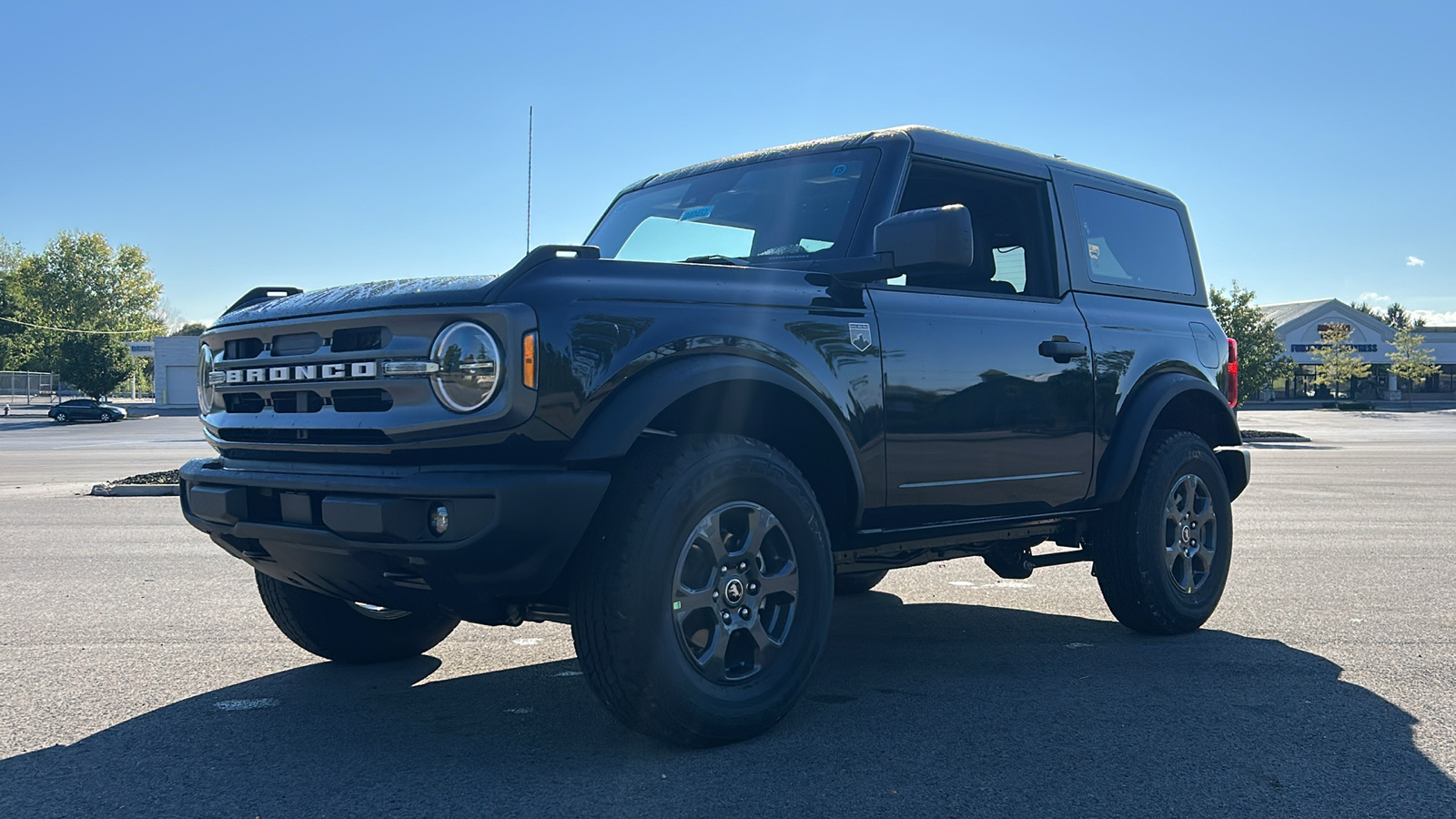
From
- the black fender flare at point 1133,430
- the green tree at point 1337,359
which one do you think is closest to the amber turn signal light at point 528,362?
the black fender flare at point 1133,430

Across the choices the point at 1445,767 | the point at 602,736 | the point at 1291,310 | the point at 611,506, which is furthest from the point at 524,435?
the point at 1291,310

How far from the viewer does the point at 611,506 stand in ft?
11.4

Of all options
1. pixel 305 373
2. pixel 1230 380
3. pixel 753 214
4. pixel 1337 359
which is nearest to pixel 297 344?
pixel 305 373

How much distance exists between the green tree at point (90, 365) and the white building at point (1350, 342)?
72.0 meters

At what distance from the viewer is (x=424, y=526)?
3.22m

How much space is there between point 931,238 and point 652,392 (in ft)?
3.70

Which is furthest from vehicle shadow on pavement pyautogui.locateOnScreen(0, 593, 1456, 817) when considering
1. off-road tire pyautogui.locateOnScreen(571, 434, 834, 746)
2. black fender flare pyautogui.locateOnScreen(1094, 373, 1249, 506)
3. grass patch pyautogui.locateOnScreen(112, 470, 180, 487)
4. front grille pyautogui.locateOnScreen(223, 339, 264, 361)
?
grass patch pyautogui.locateOnScreen(112, 470, 180, 487)

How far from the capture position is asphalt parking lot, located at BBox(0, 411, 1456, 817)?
3201 millimetres

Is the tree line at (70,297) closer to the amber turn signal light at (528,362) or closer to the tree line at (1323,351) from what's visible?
the tree line at (1323,351)

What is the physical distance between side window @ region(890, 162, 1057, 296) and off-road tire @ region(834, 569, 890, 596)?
2.19m

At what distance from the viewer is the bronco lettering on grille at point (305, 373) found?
3.48 meters

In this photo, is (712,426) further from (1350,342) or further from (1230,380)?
(1350,342)

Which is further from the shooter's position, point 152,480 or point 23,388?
point 23,388

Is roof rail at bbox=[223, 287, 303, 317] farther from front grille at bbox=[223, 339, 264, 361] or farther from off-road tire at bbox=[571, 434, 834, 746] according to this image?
off-road tire at bbox=[571, 434, 834, 746]
